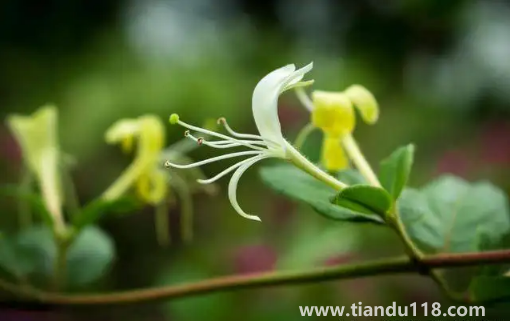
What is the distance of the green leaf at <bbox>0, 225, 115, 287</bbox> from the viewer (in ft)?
1.96

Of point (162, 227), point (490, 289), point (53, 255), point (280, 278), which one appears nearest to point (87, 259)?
point (53, 255)

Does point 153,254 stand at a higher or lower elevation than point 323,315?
higher

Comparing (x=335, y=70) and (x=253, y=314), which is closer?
(x=253, y=314)

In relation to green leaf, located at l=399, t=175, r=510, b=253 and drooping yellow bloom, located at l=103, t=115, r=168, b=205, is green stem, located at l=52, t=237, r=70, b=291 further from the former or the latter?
green leaf, located at l=399, t=175, r=510, b=253

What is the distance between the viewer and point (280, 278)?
45 centimetres

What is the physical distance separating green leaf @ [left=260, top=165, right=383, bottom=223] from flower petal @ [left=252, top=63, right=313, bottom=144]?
0.19ft

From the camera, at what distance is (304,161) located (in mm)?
405

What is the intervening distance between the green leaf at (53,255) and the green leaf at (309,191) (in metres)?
0.21

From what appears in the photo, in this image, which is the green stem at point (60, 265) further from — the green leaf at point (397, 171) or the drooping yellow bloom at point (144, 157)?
the green leaf at point (397, 171)

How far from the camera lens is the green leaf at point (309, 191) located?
1.42 feet

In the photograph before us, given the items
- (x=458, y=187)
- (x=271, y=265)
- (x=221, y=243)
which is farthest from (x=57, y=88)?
(x=458, y=187)

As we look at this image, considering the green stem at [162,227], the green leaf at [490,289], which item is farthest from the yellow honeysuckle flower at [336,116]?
the green stem at [162,227]

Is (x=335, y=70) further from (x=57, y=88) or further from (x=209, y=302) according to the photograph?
(x=209, y=302)

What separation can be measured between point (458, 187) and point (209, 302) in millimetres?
542
